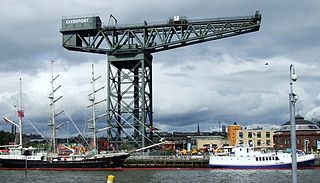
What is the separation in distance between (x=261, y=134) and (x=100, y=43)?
3454 inches

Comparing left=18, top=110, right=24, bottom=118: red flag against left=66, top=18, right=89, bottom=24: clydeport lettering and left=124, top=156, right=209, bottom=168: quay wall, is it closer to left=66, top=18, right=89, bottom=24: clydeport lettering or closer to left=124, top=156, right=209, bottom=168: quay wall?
left=124, top=156, right=209, bottom=168: quay wall

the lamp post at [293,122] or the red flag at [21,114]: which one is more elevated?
the red flag at [21,114]

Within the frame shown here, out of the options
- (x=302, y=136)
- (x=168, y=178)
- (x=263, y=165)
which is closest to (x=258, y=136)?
(x=302, y=136)

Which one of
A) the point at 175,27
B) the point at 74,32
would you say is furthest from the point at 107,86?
the point at 175,27

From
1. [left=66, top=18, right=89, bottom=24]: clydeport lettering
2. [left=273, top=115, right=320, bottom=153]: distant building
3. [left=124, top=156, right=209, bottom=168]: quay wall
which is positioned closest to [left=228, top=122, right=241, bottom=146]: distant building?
[left=273, top=115, right=320, bottom=153]: distant building

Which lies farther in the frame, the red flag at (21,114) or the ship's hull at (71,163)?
the red flag at (21,114)

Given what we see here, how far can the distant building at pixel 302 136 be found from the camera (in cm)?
12850

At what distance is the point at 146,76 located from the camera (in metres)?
86.9

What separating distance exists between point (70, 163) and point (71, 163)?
0.29 metres

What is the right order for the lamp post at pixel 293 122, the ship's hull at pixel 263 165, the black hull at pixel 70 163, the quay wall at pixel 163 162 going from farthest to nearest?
the quay wall at pixel 163 162
the black hull at pixel 70 163
the ship's hull at pixel 263 165
the lamp post at pixel 293 122

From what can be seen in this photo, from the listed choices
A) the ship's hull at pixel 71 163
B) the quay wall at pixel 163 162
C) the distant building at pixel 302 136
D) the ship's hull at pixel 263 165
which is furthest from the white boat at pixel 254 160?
the distant building at pixel 302 136

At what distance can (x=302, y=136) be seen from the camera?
12988 cm

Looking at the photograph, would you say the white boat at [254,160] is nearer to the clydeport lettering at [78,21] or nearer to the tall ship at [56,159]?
the tall ship at [56,159]

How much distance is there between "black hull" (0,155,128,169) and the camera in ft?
279
